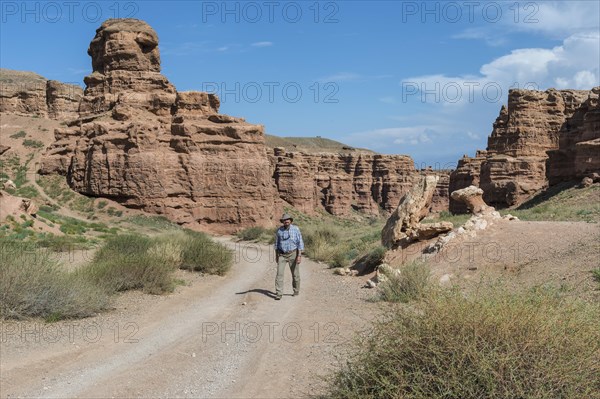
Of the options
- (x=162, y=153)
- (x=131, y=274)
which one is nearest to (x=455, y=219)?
(x=131, y=274)

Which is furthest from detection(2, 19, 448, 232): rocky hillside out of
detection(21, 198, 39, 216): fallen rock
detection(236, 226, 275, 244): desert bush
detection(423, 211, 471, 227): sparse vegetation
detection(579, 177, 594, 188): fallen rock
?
detection(579, 177, 594, 188): fallen rock

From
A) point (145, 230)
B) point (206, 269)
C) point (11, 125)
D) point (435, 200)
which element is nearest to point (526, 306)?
point (206, 269)

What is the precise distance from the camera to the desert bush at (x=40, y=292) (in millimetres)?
8109

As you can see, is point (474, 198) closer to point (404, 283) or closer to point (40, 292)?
point (404, 283)

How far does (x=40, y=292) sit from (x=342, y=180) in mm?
71640

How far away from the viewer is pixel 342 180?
260 ft

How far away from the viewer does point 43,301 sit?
8289 millimetres

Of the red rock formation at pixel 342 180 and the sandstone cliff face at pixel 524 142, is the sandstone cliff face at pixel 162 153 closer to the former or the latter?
the sandstone cliff face at pixel 524 142

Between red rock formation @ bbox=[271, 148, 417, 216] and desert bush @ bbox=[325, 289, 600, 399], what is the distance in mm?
61754

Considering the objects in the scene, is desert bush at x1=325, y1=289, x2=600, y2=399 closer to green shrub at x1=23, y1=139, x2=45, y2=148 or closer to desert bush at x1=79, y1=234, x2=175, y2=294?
desert bush at x1=79, y1=234, x2=175, y2=294

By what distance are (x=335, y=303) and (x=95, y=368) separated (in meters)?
5.67

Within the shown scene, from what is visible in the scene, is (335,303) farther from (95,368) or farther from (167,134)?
(167,134)

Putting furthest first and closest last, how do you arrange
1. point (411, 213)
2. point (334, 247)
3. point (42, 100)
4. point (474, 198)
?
1. point (42, 100)
2. point (334, 247)
3. point (474, 198)
4. point (411, 213)

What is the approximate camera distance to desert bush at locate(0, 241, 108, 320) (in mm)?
8109
